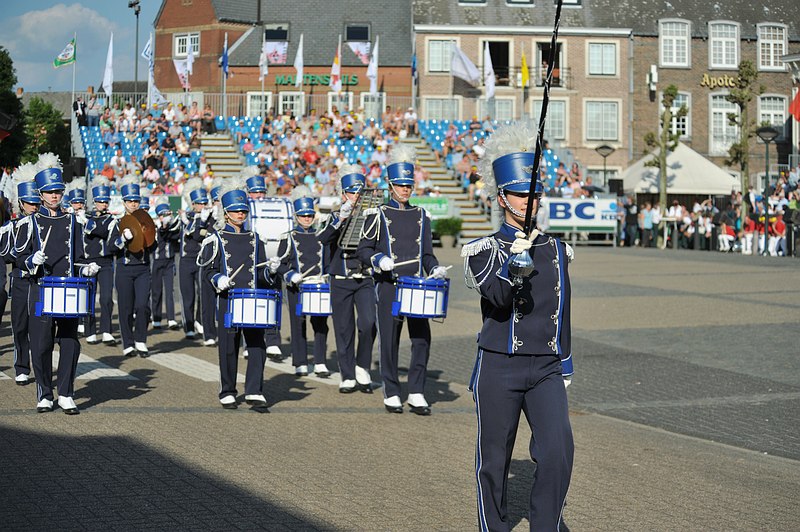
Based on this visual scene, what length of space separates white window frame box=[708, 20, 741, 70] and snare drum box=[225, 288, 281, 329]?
2094 inches

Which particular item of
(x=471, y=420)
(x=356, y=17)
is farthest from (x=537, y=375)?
(x=356, y=17)

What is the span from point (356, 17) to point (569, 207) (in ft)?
82.1

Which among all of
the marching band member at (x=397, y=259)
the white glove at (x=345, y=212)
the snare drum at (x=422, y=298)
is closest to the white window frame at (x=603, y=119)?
the white glove at (x=345, y=212)

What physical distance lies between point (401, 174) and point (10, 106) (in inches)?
2771

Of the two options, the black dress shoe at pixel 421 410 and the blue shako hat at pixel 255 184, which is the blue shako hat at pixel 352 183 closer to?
the black dress shoe at pixel 421 410

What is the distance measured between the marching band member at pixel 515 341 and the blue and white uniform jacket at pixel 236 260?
5.34 metres

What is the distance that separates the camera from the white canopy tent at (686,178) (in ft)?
153

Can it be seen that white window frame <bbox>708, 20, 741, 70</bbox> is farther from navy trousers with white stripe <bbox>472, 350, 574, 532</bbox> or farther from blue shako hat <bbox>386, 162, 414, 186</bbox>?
navy trousers with white stripe <bbox>472, 350, 574, 532</bbox>

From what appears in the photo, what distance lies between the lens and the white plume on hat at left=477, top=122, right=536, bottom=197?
20.8 feet

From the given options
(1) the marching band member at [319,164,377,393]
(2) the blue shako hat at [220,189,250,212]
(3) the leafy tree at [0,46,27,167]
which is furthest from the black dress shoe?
(3) the leafy tree at [0,46,27,167]

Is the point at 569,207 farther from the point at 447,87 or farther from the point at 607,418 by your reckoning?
the point at 607,418

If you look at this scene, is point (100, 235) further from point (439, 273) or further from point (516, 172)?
point (516, 172)

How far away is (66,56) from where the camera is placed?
54969 millimetres

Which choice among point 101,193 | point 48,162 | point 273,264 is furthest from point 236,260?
point 101,193
